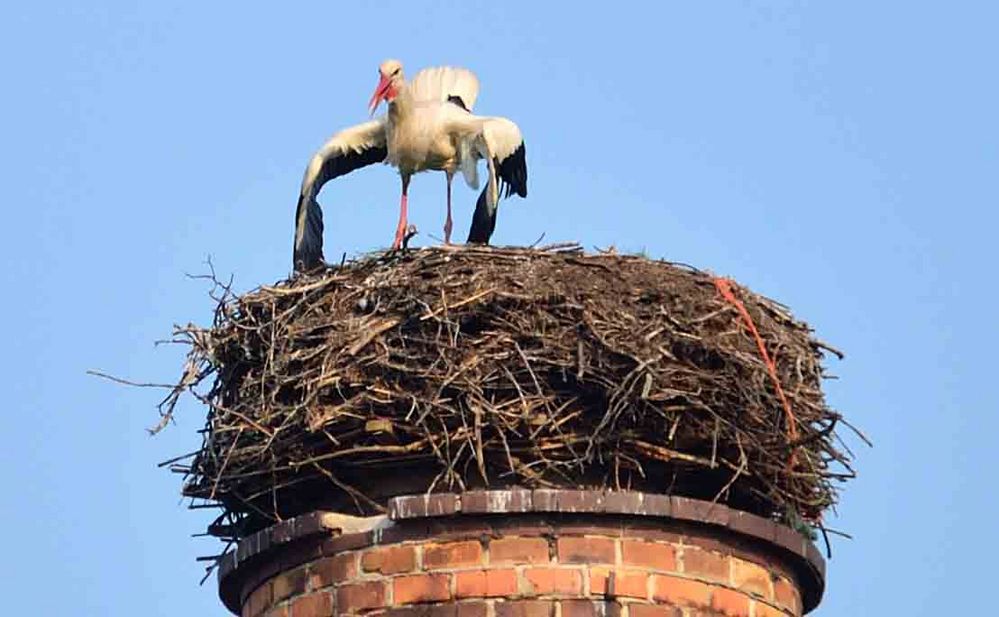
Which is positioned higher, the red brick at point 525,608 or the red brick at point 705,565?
the red brick at point 705,565

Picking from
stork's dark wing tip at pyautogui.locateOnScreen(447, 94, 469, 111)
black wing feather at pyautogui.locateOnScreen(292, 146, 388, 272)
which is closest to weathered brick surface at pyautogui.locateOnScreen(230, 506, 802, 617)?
black wing feather at pyautogui.locateOnScreen(292, 146, 388, 272)

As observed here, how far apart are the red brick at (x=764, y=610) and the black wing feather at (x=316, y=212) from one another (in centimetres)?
387

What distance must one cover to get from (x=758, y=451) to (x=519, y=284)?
1100 mm

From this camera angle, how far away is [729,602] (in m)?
7.64

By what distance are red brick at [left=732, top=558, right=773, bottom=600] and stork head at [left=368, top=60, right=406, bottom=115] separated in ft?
17.2

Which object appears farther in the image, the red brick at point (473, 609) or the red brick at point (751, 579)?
the red brick at point (751, 579)

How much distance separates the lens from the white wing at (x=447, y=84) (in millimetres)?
12797

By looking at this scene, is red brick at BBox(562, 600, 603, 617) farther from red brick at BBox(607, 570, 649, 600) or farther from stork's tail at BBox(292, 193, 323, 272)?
stork's tail at BBox(292, 193, 323, 272)

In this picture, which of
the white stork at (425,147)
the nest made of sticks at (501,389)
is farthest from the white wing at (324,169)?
the nest made of sticks at (501,389)

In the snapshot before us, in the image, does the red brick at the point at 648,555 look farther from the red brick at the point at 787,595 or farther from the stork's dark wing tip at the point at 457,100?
the stork's dark wing tip at the point at 457,100

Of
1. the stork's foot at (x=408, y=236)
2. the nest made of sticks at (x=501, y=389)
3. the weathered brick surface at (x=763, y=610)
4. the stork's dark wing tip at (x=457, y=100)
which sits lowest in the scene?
the weathered brick surface at (x=763, y=610)

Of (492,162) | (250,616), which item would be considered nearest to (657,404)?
(250,616)

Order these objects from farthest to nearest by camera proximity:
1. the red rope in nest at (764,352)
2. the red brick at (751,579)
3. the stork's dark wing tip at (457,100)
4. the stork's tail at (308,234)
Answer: the stork's dark wing tip at (457,100) < the stork's tail at (308,234) < the red rope in nest at (764,352) < the red brick at (751,579)

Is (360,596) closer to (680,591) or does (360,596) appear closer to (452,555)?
(452,555)
